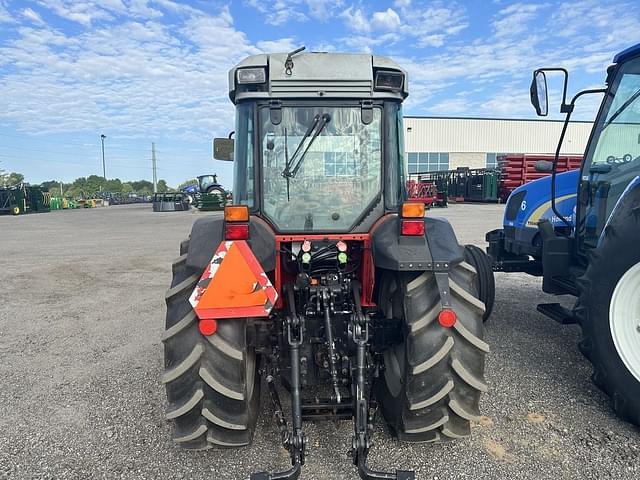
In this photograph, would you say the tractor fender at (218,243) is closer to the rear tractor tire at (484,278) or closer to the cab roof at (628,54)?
the rear tractor tire at (484,278)

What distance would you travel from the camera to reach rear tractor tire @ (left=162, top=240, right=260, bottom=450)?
2500mm

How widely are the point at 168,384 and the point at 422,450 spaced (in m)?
1.51

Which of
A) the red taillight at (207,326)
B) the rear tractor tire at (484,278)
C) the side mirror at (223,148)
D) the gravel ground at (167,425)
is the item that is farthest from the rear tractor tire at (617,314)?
the side mirror at (223,148)

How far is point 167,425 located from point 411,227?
2054mm

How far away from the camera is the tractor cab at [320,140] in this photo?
2990mm

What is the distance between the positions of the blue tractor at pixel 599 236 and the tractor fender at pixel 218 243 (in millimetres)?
2125

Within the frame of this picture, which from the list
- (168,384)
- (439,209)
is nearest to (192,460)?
(168,384)

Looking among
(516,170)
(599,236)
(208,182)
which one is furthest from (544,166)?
(208,182)

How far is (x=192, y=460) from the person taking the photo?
8.89 ft

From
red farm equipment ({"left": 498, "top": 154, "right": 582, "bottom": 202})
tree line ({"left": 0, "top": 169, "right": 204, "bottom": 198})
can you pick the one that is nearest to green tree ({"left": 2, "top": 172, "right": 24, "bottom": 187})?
tree line ({"left": 0, "top": 169, "right": 204, "bottom": 198})

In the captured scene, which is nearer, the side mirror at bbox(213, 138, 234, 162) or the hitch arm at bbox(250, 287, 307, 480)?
the hitch arm at bbox(250, 287, 307, 480)

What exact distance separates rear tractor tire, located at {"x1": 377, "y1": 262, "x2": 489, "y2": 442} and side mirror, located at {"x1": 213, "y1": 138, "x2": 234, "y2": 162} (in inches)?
66.3

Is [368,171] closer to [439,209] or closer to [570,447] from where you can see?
[570,447]

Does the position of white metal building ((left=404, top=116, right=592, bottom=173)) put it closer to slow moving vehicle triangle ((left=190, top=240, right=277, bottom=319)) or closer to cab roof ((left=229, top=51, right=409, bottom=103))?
cab roof ((left=229, top=51, right=409, bottom=103))
